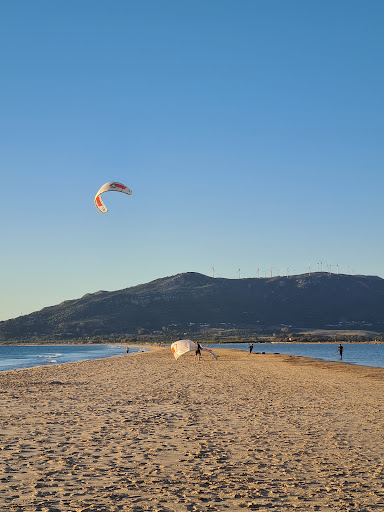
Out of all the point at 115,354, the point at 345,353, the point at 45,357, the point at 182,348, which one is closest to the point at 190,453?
the point at 182,348

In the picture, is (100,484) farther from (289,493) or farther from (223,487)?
(289,493)

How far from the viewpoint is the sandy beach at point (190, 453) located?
828 cm

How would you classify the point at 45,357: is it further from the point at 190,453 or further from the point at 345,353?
the point at 190,453

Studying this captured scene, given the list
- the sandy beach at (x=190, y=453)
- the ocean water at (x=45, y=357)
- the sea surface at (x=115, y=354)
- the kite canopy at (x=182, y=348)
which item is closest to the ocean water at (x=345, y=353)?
the sea surface at (x=115, y=354)

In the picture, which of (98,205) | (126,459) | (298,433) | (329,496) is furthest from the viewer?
(98,205)

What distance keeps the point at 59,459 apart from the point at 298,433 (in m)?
5.88

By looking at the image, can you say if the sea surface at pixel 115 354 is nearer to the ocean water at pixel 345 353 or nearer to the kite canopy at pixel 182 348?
the ocean water at pixel 345 353

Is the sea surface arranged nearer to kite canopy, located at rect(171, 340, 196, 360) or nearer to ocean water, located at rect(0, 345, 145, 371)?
ocean water, located at rect(0, 345, 145, 371)

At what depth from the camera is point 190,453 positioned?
1138 centimetres

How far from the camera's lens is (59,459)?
10.6 meters

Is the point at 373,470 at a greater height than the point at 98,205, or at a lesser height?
lesser

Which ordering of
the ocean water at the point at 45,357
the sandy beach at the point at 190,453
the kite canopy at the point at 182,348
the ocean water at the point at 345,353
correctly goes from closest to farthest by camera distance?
the sandy beach at the point at 190,453
the kite canopy at the point at 182,348
the ocean water at the point at 45,357
the ocean water at the point at 345,353

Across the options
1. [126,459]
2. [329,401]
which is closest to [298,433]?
[126,459]

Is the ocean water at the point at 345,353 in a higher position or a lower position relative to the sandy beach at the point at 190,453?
lower
